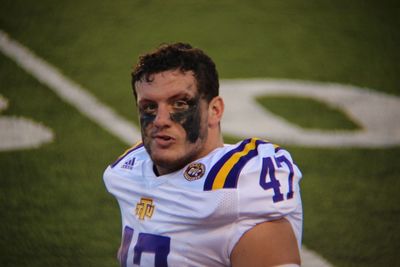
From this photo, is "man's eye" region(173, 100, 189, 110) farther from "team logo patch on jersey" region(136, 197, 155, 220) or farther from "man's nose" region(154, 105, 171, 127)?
"team logo patch on jersey" region(136, 197, 155, 220)

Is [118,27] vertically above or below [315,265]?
above

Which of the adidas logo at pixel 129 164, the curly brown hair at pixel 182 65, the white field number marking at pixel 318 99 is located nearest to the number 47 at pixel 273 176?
the curly brown hair at pixel 182 65

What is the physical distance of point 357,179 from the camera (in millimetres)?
4629

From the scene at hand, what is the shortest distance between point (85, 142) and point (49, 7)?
2.09 meters

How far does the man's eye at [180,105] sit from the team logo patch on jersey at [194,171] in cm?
23

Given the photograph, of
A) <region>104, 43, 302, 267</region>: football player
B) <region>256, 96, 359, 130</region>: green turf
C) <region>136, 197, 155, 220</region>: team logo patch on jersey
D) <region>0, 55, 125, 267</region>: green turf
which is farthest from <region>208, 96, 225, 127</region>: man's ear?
<region>256, 96, 359, 130</region>: green turf

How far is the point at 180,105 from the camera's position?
2434 millimetres

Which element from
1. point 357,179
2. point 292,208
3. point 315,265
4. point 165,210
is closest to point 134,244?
point 165,210

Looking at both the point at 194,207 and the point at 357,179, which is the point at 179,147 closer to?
the point at 194,207

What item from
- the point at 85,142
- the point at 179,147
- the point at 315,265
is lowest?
the point at 315,265

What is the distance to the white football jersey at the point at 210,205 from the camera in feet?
7.38

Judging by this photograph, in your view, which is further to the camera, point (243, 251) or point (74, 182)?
point (74, 182)

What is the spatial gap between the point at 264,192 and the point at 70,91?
141 inches

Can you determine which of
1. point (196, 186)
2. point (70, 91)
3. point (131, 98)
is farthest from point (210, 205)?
point (70, 91)
